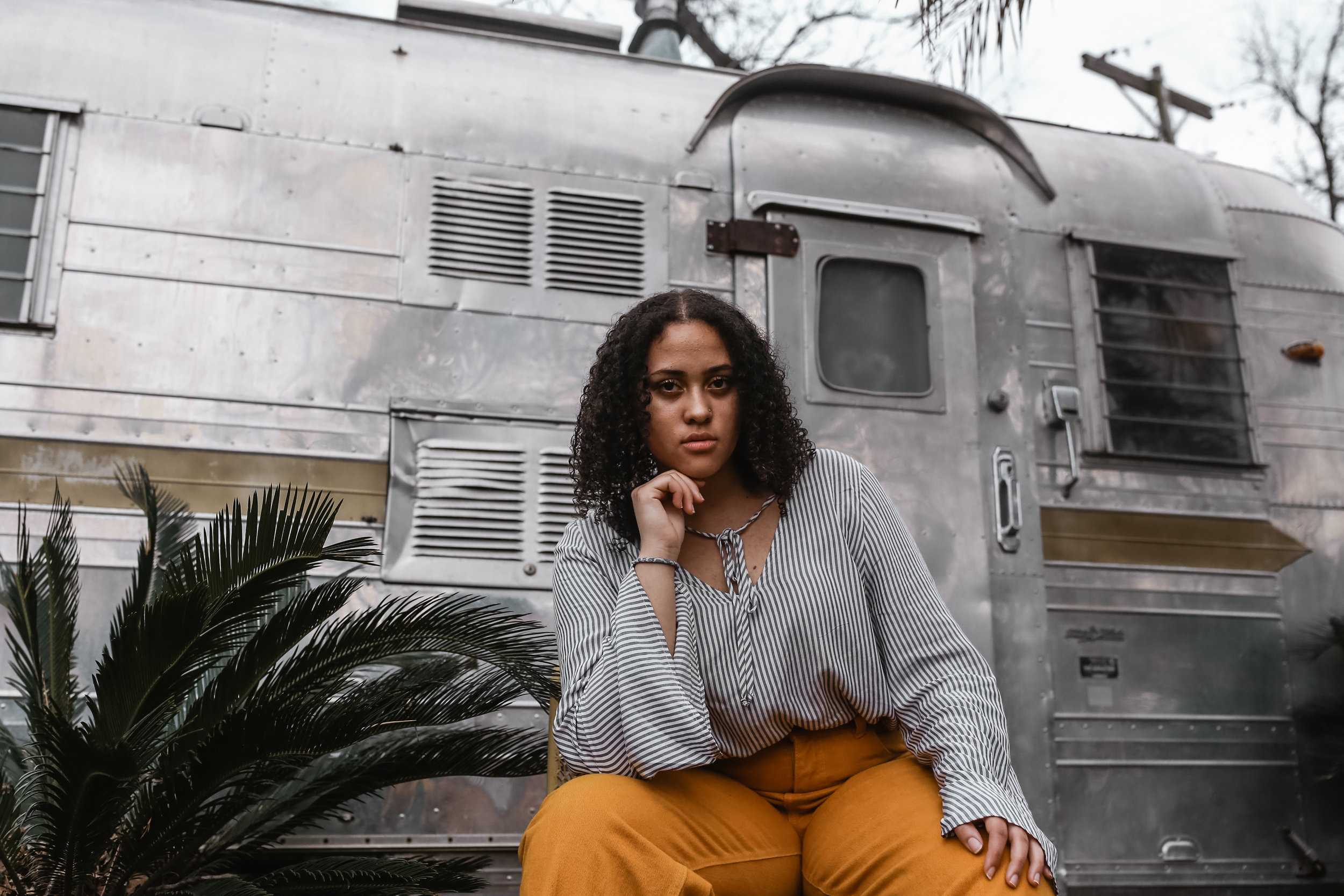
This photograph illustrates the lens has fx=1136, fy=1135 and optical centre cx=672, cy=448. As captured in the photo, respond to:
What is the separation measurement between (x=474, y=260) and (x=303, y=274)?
0.55 metres

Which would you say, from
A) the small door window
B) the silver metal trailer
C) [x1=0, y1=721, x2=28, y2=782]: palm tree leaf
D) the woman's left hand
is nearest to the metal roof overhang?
the silver metal trailer

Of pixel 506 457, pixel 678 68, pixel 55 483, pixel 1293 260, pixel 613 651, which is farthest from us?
pixel 1293 260

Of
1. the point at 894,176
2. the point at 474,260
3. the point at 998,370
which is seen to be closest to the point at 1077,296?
the point at 998,370

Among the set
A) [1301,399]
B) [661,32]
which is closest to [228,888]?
[661,32]

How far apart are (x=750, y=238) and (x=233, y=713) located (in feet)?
7.63

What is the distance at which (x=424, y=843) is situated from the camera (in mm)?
3396

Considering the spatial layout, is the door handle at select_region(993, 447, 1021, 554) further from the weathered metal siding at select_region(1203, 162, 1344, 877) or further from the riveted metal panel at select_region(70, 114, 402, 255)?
the riveted metal panel at select_region(70, 114, 402, 255)

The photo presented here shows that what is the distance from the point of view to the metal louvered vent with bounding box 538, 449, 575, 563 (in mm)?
3633

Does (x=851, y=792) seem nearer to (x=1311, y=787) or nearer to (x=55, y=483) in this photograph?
(x=55, y=483)

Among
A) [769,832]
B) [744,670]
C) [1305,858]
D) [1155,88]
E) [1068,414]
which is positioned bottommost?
[1305,858]

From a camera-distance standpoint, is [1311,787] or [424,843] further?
[1311,787]

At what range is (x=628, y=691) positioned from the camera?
1799mm

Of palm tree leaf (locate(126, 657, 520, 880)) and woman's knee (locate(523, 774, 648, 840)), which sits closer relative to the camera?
woman's knee (locate(523, 774, 648, 840))

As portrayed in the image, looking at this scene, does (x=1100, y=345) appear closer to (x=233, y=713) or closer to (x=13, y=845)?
(x=233, y=713)
